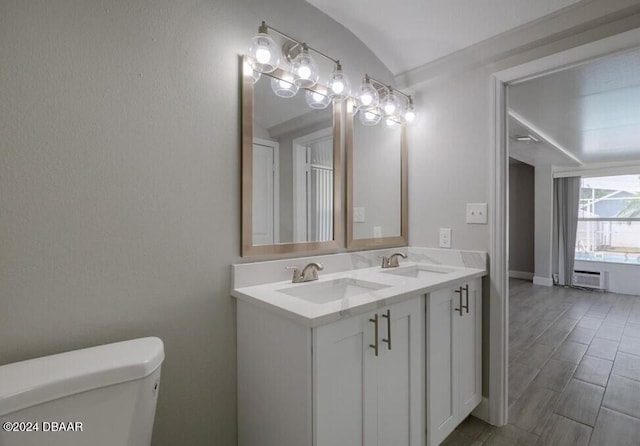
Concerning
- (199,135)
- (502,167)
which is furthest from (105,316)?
(502,167)

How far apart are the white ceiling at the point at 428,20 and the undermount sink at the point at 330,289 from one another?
4.78ft

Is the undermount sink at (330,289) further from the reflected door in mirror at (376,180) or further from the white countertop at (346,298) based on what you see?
the reflected door in mirror at (376,180)

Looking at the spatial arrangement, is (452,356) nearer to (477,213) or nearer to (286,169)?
(477,213)

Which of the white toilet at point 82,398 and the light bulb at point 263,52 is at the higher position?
the light bulb at point 263,52

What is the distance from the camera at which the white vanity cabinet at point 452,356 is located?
146 cm

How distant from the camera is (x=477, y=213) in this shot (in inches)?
74.4

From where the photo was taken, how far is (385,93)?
2.01 m

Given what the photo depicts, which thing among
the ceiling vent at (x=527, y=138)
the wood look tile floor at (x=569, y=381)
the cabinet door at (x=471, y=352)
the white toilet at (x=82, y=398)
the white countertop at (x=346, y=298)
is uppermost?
the ceiling vent at (x=527, y=138)

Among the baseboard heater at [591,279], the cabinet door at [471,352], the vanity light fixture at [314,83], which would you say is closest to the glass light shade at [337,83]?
the vanity light fixture at [314,83]

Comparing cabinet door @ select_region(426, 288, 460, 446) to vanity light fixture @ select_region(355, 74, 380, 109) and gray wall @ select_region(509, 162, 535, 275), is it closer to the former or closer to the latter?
vanity light fixture @ select_region(355, 74, 380, 109)

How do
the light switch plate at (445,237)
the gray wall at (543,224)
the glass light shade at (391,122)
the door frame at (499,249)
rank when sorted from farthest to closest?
the gray wall at (543,224)
the glass light shade at (391,122)
the light switch plate at (445,237)
the door frame at (499,249)

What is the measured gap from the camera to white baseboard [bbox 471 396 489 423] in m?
1.84

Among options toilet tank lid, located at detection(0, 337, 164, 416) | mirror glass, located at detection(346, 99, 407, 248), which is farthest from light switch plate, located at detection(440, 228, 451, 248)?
toilet tank lid, located at detection(0, 337, 164, 416)

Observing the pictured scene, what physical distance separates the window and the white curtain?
0.21 m
